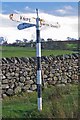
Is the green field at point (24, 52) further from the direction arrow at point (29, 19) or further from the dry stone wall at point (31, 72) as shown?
the direction arrow at point (29, 19)

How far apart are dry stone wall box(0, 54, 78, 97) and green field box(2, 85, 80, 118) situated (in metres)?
0.44

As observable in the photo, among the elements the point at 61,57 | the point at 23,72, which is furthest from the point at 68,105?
the point at 61,57

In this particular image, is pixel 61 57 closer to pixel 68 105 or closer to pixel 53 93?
pixel 53 93

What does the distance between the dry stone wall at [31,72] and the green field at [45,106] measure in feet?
1.45

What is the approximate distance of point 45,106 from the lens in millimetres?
8414

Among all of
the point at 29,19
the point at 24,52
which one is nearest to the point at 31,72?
the point at 29,19

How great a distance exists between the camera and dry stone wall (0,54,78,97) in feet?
36.2

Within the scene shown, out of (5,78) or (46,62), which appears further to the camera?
(46,62)

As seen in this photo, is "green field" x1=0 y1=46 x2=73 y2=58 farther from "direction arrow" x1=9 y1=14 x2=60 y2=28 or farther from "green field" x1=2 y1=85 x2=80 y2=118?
"direction arrow" x1=9 y1=14 x2=60 y2=28

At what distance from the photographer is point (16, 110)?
8.52 meters

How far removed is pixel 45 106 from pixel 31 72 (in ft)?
13.4

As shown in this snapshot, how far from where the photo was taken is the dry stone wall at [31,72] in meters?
11.0

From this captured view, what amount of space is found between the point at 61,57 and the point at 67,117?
25.9ft

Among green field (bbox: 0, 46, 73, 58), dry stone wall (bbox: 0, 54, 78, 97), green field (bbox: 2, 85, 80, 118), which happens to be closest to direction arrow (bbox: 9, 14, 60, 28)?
green field (bbox: 2, 85, 80, 118)
